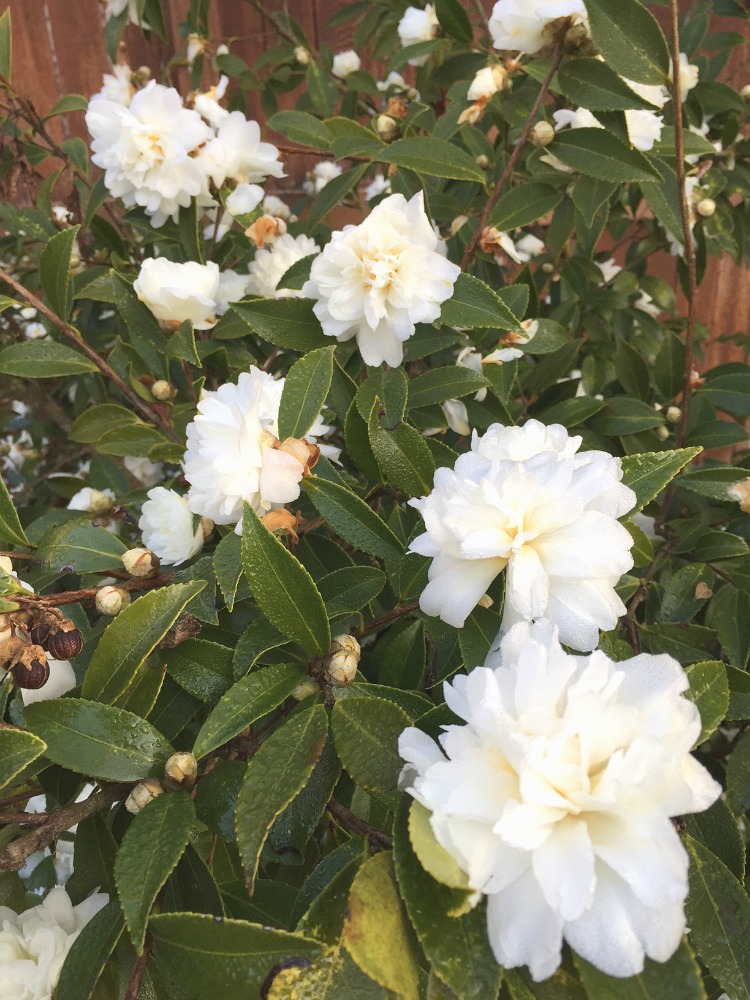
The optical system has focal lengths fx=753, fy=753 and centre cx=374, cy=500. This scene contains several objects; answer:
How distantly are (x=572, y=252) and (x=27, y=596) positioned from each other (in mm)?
1049

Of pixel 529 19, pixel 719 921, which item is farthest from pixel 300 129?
pixel 719 921

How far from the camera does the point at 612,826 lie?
12.6 inches

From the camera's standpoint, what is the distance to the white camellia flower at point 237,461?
466 millimetres

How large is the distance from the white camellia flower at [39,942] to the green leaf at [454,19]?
91 centimetres

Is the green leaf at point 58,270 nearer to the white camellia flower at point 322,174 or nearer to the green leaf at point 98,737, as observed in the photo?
the green leaf at point 98,737

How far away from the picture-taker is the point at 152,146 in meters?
0.79

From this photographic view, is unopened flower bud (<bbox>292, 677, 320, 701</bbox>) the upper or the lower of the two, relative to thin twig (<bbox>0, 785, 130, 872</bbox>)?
upper

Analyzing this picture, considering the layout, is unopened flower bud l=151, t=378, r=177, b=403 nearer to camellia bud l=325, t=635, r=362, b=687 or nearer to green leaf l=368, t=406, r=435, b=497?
green leaf l=368, t=406, r=435, b=497

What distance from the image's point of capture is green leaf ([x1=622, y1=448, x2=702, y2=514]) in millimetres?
461

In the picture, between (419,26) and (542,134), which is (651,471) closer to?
(542,134)

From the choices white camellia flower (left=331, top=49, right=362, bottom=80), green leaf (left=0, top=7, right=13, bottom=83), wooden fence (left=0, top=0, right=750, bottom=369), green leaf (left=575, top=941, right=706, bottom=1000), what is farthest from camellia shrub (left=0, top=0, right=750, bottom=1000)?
wooden fence (left=0, top=0, right=750, bottom=369)

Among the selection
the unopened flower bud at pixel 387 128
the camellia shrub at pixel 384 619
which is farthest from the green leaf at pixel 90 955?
the unopened flower bud at pixel 387 128

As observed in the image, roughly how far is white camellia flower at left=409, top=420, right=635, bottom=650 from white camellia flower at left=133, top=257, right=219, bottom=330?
43cm

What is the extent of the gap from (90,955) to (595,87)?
734 mm
